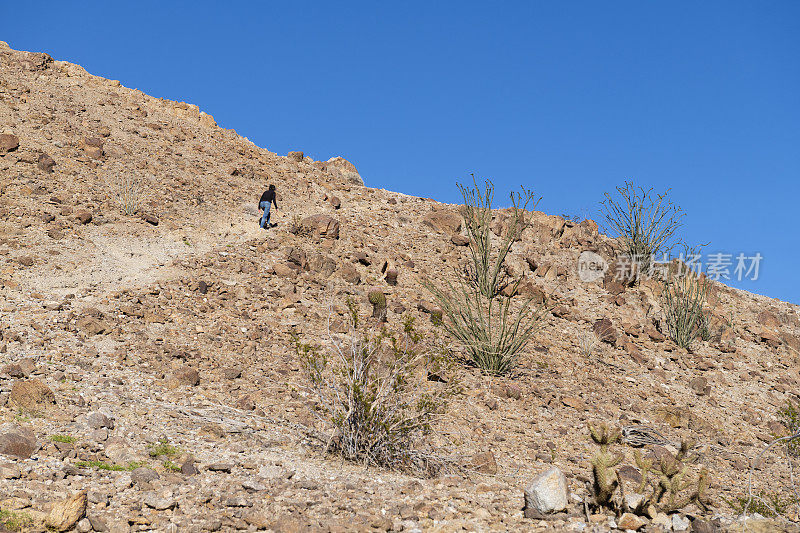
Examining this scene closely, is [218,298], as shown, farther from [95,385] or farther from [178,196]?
[178,196]

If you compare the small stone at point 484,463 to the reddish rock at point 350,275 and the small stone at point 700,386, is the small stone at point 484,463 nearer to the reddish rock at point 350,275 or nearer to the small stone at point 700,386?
the reddish rock at point 350,275

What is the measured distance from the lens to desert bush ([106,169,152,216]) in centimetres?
1434

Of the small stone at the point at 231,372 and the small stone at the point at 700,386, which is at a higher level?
the small stone at the point at 700,386

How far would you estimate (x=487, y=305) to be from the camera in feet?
42.9

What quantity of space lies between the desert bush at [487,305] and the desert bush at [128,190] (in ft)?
24.2

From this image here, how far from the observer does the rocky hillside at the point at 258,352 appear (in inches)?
200

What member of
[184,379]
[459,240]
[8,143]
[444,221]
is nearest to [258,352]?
[184,379]

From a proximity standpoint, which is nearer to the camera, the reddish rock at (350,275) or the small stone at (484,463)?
the small stone at (484,463)

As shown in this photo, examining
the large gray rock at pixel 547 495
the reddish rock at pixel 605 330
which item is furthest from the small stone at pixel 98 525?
the reddish rock at pixel 605 330

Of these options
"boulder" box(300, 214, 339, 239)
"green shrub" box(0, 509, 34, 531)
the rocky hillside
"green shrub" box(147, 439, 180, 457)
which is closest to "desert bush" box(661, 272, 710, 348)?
the rocky hillside

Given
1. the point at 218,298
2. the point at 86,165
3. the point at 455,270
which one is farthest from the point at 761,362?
the point at 86,165

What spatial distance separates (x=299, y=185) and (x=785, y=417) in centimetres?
1379

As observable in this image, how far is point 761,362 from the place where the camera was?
547 inches

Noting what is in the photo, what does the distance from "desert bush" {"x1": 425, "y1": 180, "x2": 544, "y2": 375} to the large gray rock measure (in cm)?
440
